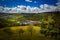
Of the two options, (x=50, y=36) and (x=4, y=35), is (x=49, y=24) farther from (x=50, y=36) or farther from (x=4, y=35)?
(x=4, y=35)

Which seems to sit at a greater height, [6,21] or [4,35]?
[6,21]

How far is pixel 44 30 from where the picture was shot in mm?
2785

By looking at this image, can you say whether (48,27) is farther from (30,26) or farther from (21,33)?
(21,33)

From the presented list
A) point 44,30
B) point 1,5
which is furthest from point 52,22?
point 1,5

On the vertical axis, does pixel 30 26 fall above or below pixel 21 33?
above

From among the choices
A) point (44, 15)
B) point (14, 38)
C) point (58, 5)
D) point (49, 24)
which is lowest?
point (14, 38)

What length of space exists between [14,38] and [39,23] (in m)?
0.62

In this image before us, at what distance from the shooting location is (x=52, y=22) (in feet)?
9.23

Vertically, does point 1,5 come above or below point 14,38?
above

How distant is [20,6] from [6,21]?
0.45 metres

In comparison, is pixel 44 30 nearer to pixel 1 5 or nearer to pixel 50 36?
pixel 50 36

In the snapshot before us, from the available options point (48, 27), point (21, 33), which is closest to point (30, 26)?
point (21, 33)

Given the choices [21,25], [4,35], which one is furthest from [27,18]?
[4,35]

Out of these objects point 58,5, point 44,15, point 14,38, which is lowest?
point 14,38
